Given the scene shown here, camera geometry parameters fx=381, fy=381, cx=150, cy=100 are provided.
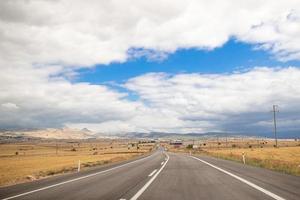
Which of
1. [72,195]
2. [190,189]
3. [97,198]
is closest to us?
[97,198]

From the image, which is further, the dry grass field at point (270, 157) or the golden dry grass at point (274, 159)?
the dry grass field at point (270, 157)

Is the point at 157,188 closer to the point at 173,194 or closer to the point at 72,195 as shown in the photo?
the point at 173,194

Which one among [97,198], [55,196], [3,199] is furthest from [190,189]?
[3,199]

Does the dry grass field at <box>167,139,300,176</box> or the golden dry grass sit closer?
the golden dry grass

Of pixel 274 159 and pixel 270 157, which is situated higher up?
pixel 270 157

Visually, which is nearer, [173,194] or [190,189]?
[173,194]

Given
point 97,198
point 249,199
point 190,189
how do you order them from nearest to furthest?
point 249,199 → point 97,198 → point 190,189

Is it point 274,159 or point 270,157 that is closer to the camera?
point 274,159

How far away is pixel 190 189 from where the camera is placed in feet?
43.9

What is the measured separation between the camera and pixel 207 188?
13.7m

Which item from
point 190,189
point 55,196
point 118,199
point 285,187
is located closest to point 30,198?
point 55,196

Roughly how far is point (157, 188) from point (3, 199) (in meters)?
5.25

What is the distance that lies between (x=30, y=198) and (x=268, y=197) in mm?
7104

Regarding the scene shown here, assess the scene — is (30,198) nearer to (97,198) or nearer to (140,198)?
(97,198)
